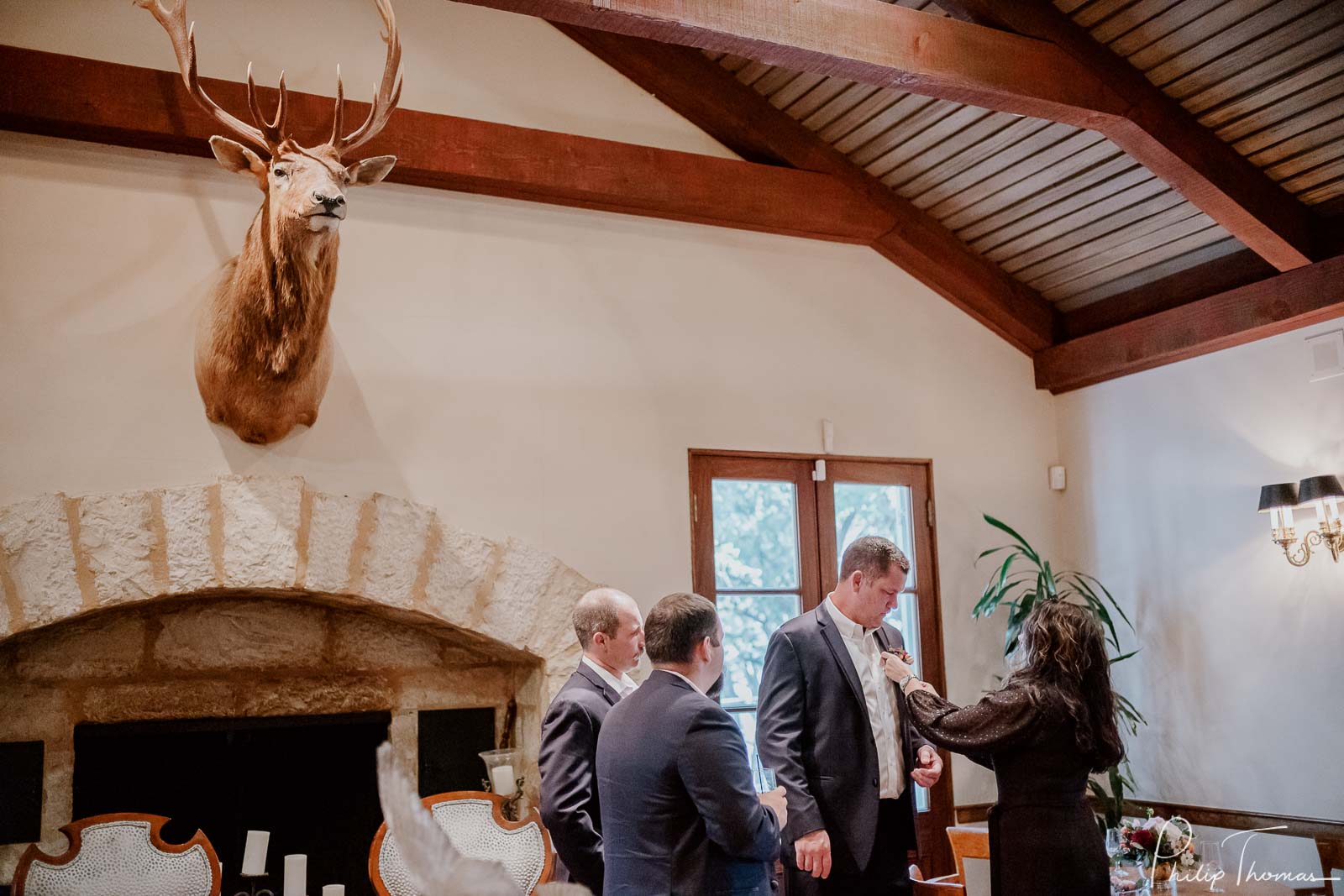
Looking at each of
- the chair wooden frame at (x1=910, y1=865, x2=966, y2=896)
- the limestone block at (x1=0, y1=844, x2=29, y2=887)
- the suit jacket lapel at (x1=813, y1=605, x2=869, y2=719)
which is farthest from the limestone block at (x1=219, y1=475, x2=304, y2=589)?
the chair wooden frame at (x1=910, y1=865, x2=966, y2=896)

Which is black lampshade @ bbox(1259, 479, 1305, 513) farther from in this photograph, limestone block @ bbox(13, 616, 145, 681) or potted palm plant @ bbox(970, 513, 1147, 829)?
limestone block @ bbox(13, 616, 145, 681)

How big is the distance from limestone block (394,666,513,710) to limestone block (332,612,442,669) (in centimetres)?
6

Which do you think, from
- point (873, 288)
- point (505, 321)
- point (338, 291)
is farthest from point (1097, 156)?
point (338, 291)

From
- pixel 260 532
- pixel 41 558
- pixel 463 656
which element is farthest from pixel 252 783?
pixel 41 558

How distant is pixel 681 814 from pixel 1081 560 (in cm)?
389

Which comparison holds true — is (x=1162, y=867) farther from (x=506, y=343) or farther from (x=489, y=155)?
(x=489, y=155)

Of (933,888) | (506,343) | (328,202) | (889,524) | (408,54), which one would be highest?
(408,54)

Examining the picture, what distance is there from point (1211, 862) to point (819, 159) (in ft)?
10.8

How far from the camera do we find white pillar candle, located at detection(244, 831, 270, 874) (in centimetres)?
363

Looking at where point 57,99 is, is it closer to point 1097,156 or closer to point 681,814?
point 681,814

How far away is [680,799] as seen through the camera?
241 centimetres

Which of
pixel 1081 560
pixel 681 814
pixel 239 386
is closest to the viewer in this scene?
pixel 681 814

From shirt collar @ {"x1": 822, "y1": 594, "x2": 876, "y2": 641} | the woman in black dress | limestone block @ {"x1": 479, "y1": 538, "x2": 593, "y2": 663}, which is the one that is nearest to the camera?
the woman in black dress

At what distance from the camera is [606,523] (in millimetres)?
4672
